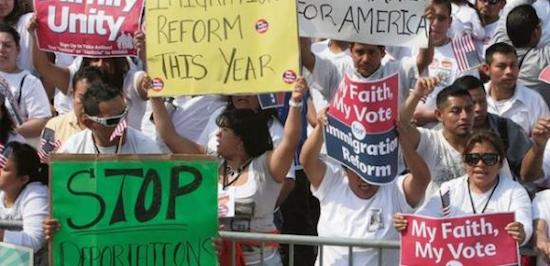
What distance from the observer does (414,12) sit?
9.12m

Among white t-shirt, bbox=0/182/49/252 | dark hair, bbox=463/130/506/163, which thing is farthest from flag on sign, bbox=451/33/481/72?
white t-shirt, bbox=0/182/49/252

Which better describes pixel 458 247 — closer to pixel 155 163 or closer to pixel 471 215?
pixel 471 215

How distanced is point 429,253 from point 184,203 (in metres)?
1.30

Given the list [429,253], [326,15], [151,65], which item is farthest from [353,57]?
[429,253]

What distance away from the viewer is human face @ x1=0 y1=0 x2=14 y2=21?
11.5 meters

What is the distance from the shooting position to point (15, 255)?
26.9 feet

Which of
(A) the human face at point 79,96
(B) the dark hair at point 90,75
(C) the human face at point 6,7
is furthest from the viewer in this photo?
(C) the human face at point 6,7

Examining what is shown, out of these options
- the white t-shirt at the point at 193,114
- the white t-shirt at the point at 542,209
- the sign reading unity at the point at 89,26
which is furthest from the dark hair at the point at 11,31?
the white t-shirt at the point at 542,209

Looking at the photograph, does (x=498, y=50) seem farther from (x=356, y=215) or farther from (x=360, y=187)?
(x=356, y=215)

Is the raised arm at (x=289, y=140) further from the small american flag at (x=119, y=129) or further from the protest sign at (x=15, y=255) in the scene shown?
the protest sign at (x=15, y=255)

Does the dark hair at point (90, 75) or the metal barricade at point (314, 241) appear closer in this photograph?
the metal barricade at point (314, 241)

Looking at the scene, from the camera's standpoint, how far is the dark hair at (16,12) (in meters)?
11.6

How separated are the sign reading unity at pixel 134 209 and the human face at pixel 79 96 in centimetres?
110

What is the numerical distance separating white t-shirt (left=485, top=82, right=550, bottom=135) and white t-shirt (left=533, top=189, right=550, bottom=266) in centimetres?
173
